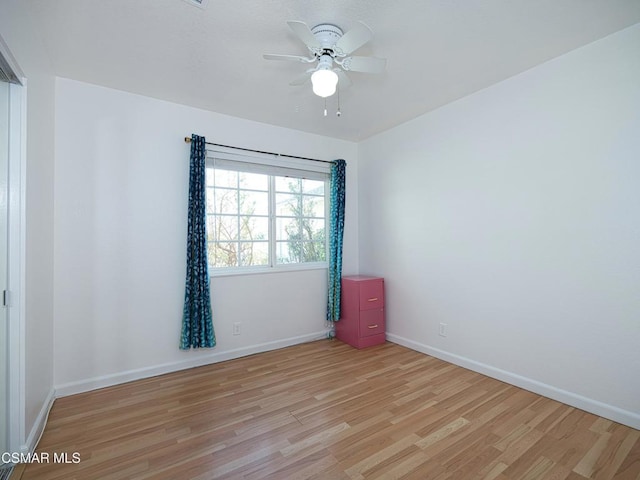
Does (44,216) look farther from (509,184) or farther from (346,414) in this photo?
(509,184)

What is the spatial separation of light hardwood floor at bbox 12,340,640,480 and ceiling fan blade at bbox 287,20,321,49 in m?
2.41

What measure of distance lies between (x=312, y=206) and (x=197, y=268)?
65.6 inches

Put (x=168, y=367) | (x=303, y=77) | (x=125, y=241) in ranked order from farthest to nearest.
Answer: (x=168, y=367) < (x=125, y=241) < (x=303, y=77)

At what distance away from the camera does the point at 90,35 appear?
2.03 m

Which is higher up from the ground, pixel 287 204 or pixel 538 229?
pixel 287 204

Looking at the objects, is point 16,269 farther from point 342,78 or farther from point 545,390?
point 545,390

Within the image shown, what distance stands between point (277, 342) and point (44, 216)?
2452mm

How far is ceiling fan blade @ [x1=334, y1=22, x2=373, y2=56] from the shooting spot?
165 cm

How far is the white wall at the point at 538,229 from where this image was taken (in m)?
2.06

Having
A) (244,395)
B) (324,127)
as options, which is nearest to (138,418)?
(244,395)

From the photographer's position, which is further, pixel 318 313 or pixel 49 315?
pixel 318 313

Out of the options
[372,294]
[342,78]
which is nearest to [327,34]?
[342,78]

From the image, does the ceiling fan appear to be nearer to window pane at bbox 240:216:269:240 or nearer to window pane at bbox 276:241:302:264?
window pane at bbox 240:216:269:240

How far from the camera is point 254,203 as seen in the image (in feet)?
11.5
